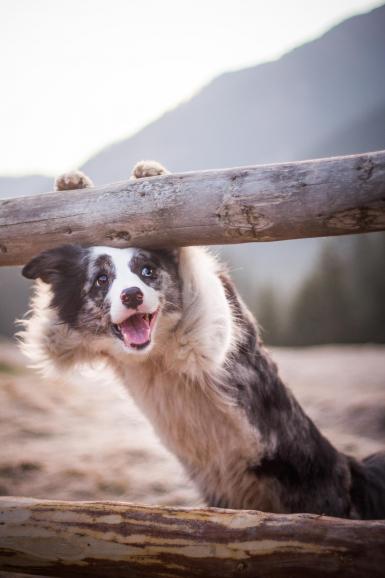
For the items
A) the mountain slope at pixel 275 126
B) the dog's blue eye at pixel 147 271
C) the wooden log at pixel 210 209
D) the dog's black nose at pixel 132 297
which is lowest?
the dog's black nose at pixel 132 297

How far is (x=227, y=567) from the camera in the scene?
5.25 ft

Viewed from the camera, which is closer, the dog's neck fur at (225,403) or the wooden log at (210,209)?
the wooden log at (210,209)

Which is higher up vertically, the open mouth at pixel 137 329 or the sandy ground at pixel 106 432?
the open mouth at pixel 137 329

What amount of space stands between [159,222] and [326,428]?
14.8 feet

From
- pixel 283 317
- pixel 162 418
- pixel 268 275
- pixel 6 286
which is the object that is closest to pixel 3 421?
pixel 162 418

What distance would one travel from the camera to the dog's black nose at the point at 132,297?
2336 mm

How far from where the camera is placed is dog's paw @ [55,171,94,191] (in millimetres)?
2523

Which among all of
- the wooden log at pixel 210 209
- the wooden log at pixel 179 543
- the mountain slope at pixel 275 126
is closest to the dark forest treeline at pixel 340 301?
the mountain slope at pixel 275 126

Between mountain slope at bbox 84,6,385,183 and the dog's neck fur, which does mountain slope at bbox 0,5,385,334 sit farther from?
the dog's neck fur

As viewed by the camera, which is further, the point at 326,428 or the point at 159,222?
the point at 326,428

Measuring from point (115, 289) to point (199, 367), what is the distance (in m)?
0.69

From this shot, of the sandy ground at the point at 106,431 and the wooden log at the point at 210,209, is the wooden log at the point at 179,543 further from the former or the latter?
the sandy ground at the point at 106,431

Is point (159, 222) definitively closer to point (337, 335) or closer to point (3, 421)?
point (3, 421)

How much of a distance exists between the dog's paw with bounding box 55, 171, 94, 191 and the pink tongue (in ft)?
2.68
